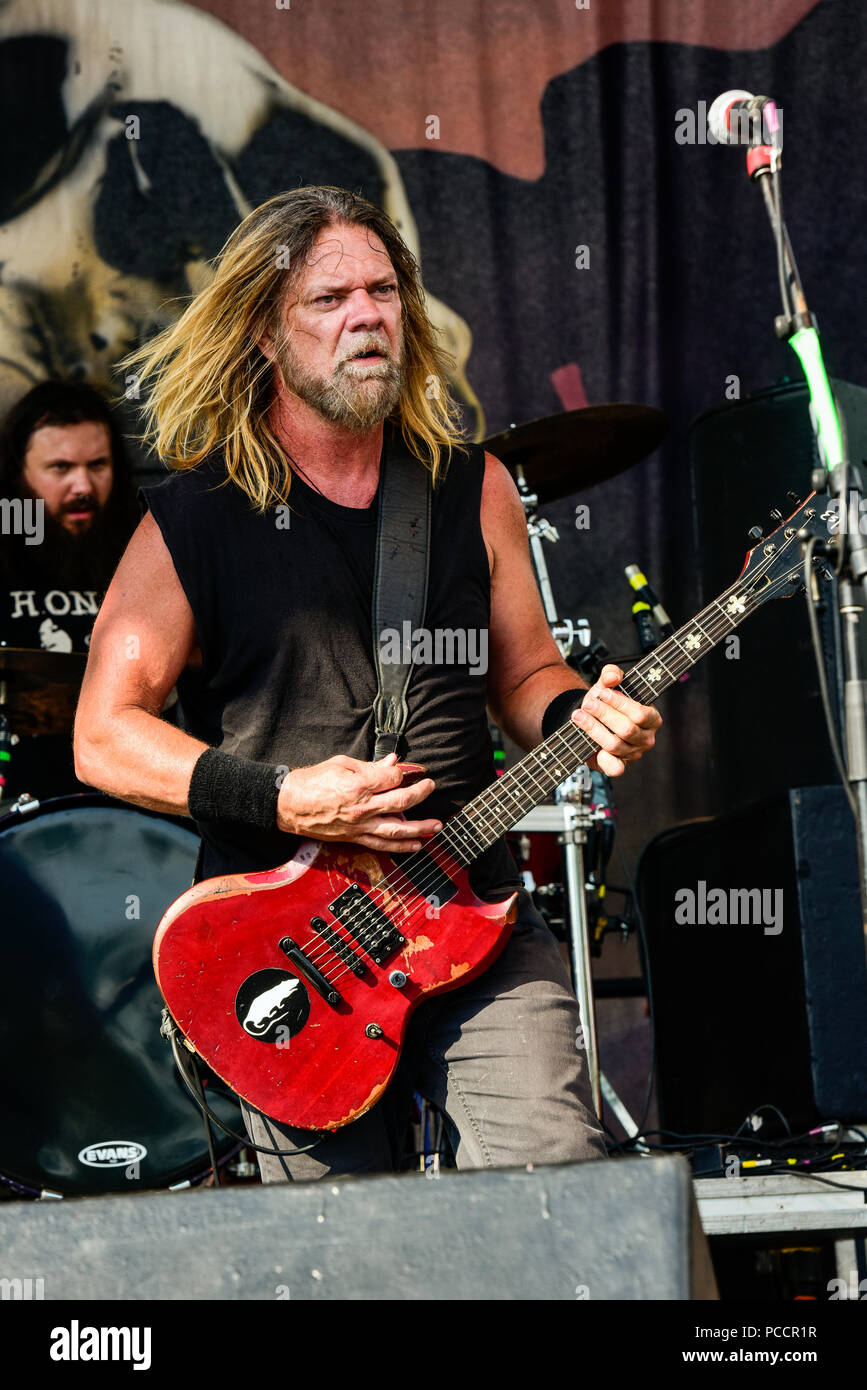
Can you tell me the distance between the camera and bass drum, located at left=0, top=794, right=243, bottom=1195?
144 inches

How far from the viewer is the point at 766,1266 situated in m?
3.78

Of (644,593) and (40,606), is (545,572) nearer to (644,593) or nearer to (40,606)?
(644,593)

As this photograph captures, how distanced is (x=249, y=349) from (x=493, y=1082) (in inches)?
63.2

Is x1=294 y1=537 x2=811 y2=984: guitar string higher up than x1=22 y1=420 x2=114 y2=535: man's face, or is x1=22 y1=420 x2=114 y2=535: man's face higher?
x1=22 y1=420 x2=114 y2=535: man's face

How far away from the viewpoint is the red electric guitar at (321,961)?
8.31 feet

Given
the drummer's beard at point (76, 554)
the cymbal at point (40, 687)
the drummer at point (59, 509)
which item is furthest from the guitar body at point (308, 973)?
the drummer's beard at point (76, 554)

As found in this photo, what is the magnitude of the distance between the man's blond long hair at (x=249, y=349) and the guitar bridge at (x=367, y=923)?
0.91 meters

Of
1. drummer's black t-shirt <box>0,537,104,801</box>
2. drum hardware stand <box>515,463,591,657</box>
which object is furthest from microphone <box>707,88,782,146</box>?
drummer's black t-shirt <box>0,537,104,801</box>

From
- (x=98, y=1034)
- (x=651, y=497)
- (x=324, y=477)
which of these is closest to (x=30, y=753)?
(x=98, y=1034)

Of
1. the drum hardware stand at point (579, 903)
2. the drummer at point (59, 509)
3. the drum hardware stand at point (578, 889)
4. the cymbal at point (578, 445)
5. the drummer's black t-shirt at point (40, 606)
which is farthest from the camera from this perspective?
the drummer at point (59, 509)

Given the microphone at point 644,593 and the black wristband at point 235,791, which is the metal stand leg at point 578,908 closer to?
the microphone at point 644,593

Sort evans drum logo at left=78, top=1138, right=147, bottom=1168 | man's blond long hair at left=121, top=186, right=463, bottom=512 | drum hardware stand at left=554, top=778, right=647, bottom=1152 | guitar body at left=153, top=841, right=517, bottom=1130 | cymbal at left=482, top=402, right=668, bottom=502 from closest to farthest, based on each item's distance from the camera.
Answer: guitar body at left=153, top=841, right=517, bottom=1130 < man's blond long hair at left=121, top=186, right=463, bottom=512 < evans drum logo at left=78, top=1138, right=147, bottom=1168 < drum hardware stand at left=554, top=778, right=647, bottom=1152 < cymbal at left=482, top=402, right=668, bottom=502

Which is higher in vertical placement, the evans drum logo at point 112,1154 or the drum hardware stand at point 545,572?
the drum hardware stand at point 545,572

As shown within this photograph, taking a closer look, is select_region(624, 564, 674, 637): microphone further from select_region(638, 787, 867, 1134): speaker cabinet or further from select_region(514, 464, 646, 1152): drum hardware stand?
select_region(638, 787, 867, 1134): speaker cabinet
